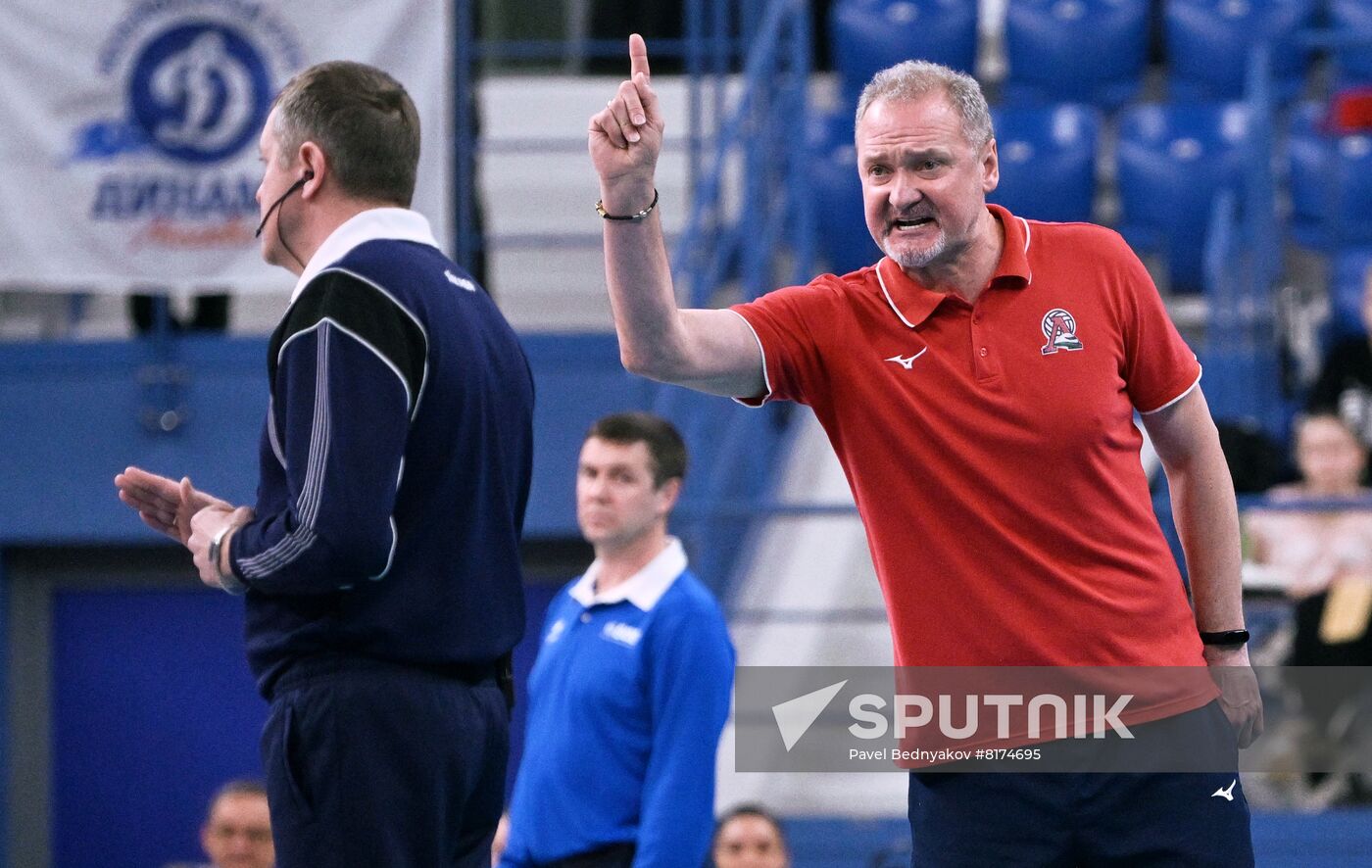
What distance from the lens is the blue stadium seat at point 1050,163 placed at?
29.3 ft

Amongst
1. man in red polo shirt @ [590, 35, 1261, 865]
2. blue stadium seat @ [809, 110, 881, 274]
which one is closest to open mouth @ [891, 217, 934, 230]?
man in red polo shirt @ [590, 35, 1261, 865]

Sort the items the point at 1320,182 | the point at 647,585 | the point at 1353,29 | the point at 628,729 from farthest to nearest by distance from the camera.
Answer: the point at 1353,29 → the point at 1320,182 → the point at 647,585 → the point at 628,729

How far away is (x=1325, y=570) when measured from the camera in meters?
6.39

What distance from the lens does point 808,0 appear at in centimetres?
1093

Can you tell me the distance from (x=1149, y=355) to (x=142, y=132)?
18.1 ft

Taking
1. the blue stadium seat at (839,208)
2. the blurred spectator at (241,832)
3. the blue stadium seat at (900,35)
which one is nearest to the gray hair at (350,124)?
the blurred spectator at (241,832)

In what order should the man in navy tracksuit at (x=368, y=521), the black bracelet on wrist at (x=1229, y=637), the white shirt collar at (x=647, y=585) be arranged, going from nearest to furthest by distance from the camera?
the man in navy tracksuit at (x=368, y=521), the black bracelet on wrist at (x=1229, y=637), the white shirt collar at (x=647, y=585)

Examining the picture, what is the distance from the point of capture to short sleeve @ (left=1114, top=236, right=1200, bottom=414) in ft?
10.00

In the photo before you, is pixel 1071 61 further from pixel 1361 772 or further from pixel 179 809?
pixel 179 809

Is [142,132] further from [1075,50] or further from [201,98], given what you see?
[1075,50]

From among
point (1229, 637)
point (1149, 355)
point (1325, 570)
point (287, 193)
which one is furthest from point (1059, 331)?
point (1325, 570)

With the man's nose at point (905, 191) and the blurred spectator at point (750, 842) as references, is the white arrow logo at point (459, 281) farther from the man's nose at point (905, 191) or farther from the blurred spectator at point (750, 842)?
the blurred spectator at point (750, 842)

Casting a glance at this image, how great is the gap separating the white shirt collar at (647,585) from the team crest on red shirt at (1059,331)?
1.82 m

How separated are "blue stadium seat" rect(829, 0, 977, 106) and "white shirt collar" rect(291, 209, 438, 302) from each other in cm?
681
